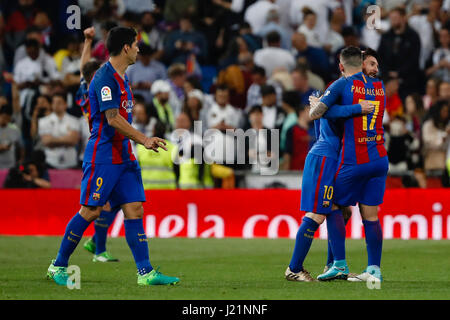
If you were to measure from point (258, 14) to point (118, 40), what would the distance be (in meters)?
11.9

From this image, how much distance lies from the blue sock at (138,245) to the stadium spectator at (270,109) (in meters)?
8.75

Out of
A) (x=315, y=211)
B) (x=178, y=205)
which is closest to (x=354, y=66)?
(x=315, y=211)

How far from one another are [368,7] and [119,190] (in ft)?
40.4

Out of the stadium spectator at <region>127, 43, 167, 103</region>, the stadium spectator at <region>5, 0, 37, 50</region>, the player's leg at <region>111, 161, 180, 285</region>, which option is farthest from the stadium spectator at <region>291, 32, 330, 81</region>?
the player's leg at <region>111, 161, 180, 285</region>

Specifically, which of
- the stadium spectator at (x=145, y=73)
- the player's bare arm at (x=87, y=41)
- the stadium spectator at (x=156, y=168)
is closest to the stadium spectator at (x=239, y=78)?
the stadium spectator at (x=145, y=73)

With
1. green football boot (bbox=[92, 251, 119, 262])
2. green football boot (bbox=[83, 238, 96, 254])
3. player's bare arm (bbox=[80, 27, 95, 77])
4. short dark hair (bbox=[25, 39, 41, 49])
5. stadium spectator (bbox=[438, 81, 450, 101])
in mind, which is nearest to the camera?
player's bare arm (bbox=[80, 27, 95, 77])

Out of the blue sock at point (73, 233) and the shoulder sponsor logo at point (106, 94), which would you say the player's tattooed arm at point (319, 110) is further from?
the blue sock at point (73, 233)

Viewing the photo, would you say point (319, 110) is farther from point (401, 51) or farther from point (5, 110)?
point (401, 51)

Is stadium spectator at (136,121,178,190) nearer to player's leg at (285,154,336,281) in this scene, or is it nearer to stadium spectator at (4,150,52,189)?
stadium spectator at (4,150,52,189)

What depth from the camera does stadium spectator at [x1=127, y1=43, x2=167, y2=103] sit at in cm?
1941

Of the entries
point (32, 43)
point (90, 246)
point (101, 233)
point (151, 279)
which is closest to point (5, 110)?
point (32, 43)

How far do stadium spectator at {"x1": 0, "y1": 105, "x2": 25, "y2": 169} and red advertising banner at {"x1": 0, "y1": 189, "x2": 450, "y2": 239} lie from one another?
1.36 meters

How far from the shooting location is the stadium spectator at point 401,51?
19.8m

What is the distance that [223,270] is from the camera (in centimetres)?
1155
